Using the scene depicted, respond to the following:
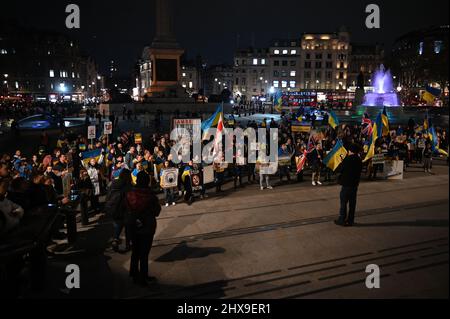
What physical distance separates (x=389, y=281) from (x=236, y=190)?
819 centimetres

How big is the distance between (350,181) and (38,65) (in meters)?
115

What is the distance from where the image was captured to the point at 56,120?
34219 mm

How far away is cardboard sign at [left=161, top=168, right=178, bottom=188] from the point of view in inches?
482

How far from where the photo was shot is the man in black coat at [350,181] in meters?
9.67

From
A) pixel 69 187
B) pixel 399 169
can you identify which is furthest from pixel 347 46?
pixel 69 187

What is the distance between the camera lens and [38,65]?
10831cm

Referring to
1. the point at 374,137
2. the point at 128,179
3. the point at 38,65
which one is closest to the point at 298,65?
the point at 38,65

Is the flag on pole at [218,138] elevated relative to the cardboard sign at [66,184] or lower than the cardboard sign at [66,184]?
elevated

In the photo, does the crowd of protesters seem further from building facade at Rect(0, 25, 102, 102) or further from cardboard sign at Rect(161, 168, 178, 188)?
building facade at Rect(0, 25, 102, 102)

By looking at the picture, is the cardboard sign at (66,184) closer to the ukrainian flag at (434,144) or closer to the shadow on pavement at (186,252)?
the shadow on pavement at (186,252)

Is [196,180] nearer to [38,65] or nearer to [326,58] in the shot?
[38,65]

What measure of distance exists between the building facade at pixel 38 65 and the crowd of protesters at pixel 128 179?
9023 centimetres

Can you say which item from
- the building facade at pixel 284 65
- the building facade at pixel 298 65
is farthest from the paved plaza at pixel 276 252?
the building facade at pixel 284 65
